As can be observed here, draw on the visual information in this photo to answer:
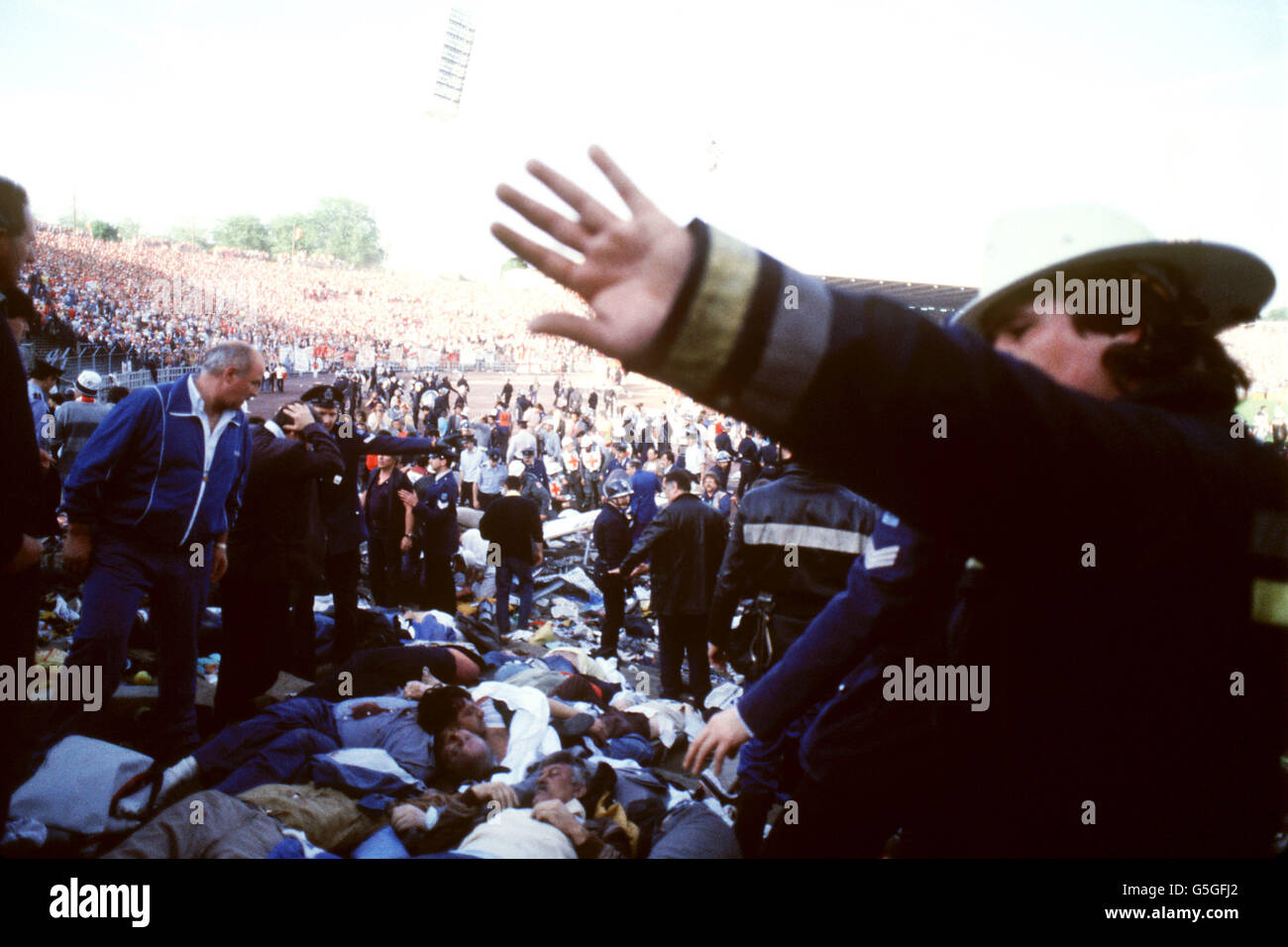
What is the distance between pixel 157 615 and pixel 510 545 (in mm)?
4193

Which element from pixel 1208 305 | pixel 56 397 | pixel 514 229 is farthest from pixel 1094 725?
pixel 56 397

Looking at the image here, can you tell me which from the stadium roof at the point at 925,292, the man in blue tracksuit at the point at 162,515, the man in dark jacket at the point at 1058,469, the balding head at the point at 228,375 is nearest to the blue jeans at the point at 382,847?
the man in blue tracksuit at the point at 162,515

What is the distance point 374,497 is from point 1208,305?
786 cm

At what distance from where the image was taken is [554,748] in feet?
14.2

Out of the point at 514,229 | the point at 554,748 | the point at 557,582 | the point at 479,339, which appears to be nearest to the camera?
the point at 514,229

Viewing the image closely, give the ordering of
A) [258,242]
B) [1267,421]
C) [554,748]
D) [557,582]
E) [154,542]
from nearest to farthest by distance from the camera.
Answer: [154,542] → [554,748] → [557,582] → [1267,421] → [258,242]

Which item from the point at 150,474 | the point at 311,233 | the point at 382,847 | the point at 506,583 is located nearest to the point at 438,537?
the point at 506,583

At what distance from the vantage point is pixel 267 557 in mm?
4777

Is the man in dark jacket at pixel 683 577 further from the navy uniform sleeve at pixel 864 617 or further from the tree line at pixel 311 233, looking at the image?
the tree line at pixel 311 233

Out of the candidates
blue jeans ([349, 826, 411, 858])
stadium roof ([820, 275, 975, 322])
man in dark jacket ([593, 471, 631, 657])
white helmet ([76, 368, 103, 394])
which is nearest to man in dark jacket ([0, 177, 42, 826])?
blue jeans ([349, 826, 411, 858])

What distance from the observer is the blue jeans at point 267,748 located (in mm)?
3455

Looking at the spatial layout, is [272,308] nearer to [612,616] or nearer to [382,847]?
[612,616]

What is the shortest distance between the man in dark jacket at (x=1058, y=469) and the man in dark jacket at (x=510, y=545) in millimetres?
6931
